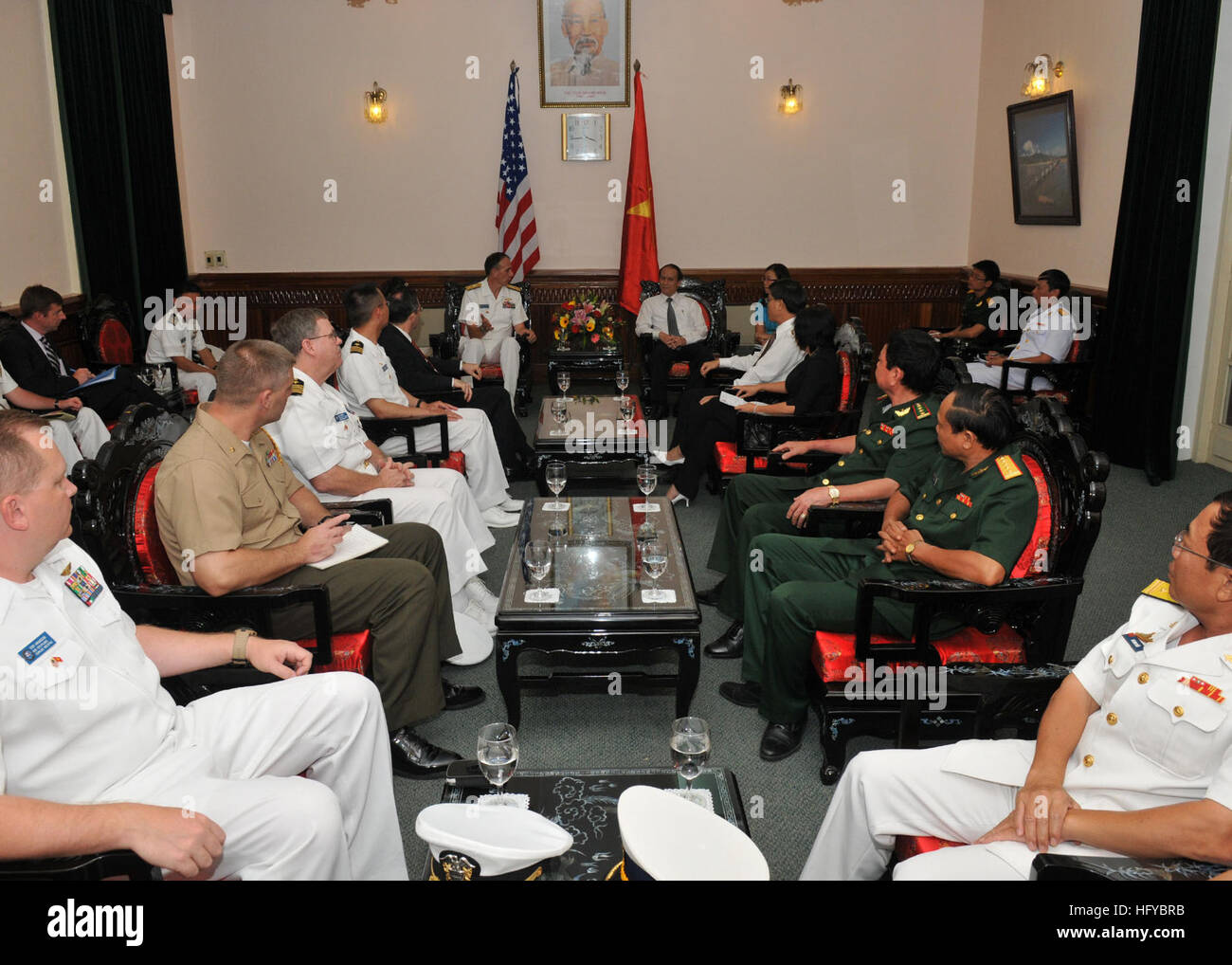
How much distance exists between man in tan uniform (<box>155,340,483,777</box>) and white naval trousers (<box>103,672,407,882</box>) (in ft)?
1.78

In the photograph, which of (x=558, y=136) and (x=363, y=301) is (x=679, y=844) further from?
(x=558, y=136)

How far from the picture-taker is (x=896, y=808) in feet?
5.93

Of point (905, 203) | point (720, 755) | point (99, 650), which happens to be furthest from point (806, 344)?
point (905, 203)

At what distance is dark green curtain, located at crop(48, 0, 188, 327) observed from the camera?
6.19 m

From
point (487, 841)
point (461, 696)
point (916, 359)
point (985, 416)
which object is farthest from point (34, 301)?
point (985, 416)

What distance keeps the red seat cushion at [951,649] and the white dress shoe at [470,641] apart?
4.16 feet

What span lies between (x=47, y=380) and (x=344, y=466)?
2459 millimetres

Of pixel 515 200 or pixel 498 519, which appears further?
pixel 515 200

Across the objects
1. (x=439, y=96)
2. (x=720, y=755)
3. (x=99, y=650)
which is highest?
(x=439, y=96)

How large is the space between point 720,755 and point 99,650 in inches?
65.9

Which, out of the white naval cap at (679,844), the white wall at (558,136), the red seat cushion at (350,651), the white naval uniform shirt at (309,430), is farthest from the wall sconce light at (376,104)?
the white naval cap at (679,844)

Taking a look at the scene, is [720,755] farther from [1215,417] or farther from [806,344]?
[1215,417]

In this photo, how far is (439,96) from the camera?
25.5ft

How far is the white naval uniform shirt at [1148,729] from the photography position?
1.56 meters
